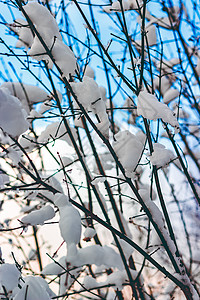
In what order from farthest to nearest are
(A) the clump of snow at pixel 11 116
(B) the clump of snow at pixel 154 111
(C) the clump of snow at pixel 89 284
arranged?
1. (C) the clump of snow at pixel 89 284
2. (B) the clump of snow at pixel 154 111
3. (A) the clump of snow at pixel 11 116

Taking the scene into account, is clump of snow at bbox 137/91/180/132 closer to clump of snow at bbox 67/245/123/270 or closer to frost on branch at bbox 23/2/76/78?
frost on branch at bbox 23/2/76/78

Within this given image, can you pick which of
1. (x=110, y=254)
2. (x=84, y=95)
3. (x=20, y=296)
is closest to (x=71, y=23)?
(x=84, y=95)

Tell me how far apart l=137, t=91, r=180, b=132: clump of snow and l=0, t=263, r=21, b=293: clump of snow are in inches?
32.6

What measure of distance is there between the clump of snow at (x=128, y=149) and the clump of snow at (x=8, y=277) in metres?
0.62

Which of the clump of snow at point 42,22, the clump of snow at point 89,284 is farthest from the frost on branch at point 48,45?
the clump of snow at point 89,284

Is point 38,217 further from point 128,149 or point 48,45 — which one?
point 48,45

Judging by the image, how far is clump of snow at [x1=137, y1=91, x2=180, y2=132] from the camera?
1.15 m

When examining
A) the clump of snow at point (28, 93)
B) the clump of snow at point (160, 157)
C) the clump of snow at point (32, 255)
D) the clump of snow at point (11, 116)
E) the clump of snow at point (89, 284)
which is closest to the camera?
the clump of snow at point (11, 116)

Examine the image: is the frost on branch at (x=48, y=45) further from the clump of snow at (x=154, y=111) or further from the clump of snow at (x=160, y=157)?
the clump of snow at (x=160, y=157)

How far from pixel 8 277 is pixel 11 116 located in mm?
625

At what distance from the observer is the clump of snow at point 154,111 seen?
1149 millimetres

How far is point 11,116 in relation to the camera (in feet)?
3.49

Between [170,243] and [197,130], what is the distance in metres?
2.56

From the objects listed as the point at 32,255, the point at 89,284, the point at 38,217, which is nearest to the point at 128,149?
the point at 38,217
